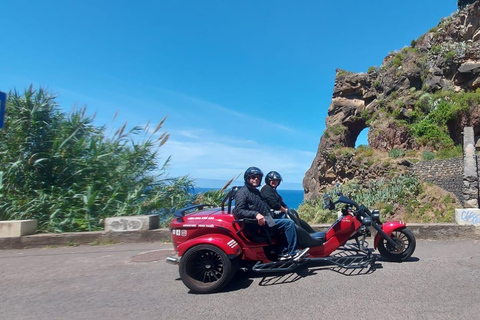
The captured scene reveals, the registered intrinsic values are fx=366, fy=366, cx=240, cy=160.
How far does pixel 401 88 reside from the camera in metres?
37.2

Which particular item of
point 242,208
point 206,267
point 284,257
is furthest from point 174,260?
point 284,257

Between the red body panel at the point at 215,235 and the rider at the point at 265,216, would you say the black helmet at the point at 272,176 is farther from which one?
the red body panel at the point at 215,235

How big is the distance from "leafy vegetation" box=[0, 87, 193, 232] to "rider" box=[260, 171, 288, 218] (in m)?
5.12

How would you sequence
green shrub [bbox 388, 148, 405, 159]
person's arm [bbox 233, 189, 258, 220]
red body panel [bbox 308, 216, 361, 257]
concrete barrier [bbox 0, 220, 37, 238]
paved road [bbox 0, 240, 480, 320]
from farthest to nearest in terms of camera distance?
green shrub [bbox 388, 148, 405, 159], concrete barrier [bbox 0, 220, 37, 238], red body panel [bbox 308, 216, 361, 257], person's arm [bbox 233, 189, 258, 220], paved road [bbox 0, 240, 480, 320]

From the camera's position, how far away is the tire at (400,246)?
5.80 metres

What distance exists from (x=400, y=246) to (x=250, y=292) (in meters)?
2.69

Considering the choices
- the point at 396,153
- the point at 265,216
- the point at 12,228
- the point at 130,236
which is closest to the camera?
the point at 265,216

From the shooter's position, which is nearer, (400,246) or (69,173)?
(400,246)

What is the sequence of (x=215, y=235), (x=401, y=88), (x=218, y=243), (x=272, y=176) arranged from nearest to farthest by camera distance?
(x=218, y=243), (x=215, y=235), (x=272, y=176), (x=401, y=88)

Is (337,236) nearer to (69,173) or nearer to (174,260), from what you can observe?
(174,260)

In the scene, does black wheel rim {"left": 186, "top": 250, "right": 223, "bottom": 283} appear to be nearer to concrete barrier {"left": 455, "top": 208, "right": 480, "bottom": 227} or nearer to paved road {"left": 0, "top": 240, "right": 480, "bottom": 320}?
paved road {"left": 0, "top": 240, "right": 480, "bottom": 320}

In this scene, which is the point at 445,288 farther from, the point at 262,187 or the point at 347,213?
the point at 262,187

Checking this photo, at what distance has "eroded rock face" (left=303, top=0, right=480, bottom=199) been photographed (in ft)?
110

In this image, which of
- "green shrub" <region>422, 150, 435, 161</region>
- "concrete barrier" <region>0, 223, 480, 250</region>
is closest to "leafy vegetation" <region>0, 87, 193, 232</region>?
"concrete barrier" <region>0, 223, 480, 250</region>
